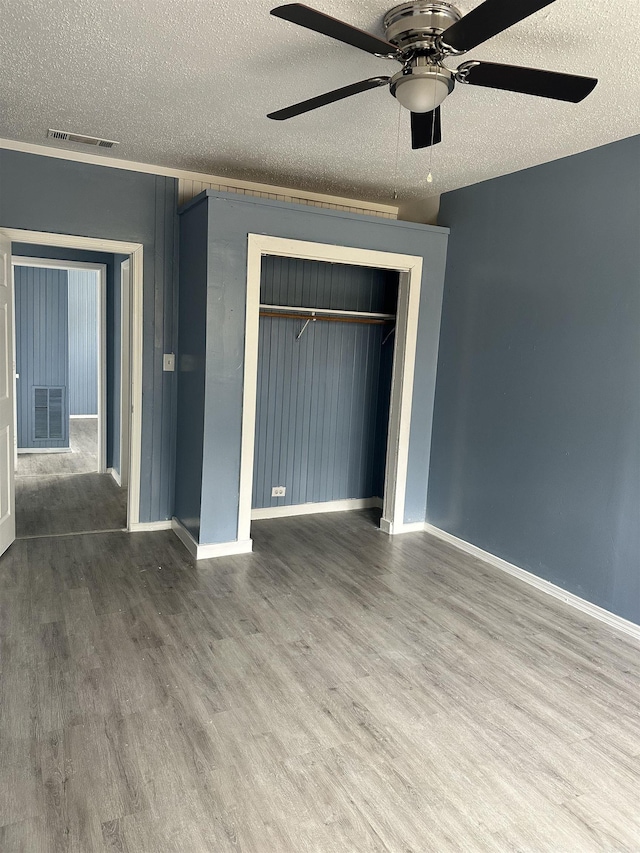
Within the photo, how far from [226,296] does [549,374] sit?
6.77 ft

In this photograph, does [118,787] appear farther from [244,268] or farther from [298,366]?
[298,366]

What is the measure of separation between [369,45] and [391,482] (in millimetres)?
3280

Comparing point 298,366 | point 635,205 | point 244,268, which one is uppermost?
point 635,205

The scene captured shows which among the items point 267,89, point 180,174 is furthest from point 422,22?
point 180,174

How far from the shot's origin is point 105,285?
19.7 ft

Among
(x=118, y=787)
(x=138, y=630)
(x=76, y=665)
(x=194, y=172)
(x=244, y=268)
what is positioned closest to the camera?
(x=118, y=787)

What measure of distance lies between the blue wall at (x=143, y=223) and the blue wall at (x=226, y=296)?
0.14 m

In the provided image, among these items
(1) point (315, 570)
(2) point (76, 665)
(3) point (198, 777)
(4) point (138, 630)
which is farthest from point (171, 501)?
(3) point (198, 777)

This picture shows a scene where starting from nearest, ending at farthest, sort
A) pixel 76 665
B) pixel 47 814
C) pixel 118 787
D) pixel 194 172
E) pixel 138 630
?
1. pixel 47 814
2. pixel 118 787
3. pixel 76 665
4. pixel 138 630
5. pixel 194 172

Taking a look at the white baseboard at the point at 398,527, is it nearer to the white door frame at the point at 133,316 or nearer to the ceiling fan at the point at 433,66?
the white door frame at the point at 133,316

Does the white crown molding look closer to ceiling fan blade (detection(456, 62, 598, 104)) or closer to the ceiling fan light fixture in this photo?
the ceiling fan light fixture

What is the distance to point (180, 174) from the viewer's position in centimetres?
420

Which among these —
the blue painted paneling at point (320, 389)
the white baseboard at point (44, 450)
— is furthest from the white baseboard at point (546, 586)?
the white baseboard at point (44, 450)

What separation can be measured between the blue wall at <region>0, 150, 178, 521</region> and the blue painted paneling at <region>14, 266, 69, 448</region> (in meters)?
3.30
